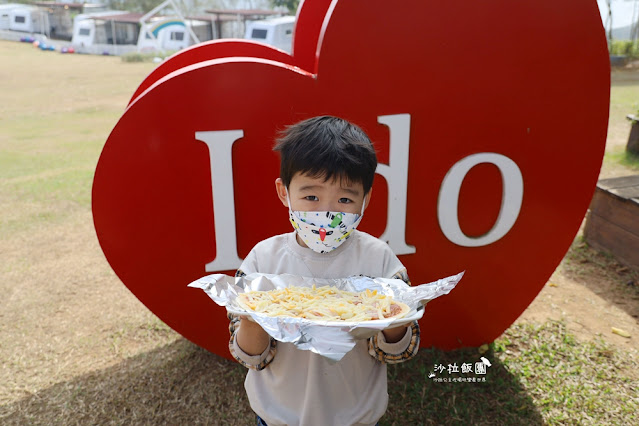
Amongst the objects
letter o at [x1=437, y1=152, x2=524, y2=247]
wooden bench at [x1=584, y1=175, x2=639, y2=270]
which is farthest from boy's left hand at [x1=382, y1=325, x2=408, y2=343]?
wooden bench at [x1=584, y1=175, x2=639, y2=270]

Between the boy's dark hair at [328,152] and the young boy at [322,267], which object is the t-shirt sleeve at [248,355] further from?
the boy's dark hair at [328,152]

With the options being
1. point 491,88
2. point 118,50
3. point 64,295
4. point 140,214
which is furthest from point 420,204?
point 118,50

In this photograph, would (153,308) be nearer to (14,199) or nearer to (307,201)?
(307,201)

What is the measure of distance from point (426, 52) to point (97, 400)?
237 centimetres

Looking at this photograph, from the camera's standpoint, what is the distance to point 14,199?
227 inches

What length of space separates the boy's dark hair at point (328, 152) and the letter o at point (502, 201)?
4.00 ft

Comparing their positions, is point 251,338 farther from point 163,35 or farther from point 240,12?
point 240,12

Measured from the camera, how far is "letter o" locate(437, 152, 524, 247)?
269 centimetres

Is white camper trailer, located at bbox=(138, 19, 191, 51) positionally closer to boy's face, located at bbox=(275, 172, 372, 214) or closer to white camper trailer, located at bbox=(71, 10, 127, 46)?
white camper trailer, located at bbox=(71, 10, 127, 46)

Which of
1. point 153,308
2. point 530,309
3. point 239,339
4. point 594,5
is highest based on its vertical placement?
point 594,5

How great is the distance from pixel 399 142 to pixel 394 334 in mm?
1271

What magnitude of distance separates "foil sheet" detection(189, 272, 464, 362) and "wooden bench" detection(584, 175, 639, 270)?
3.25 metres

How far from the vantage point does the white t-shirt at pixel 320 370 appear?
5.24ft

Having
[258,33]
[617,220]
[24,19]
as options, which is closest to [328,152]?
[617,220]
